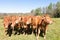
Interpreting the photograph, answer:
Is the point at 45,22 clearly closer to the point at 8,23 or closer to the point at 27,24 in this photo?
the point at 27,24

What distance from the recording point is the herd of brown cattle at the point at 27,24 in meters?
10.7

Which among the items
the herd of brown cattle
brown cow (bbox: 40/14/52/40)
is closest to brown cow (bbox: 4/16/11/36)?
the herd of brown cattle

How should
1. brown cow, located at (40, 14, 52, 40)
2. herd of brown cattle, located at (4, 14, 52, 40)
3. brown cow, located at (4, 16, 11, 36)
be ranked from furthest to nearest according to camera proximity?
brown cow, located at (4, 16, 11, 36)
herd of brown cattle, located at (4, 14, 52, 40)
brown cow, located at (40, 14, 52, 40)

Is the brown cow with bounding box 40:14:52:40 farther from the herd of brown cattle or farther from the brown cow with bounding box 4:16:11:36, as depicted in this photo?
the brown cow with bounding box 4:16:11:36

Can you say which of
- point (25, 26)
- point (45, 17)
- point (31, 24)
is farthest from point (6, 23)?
point (45, 17)

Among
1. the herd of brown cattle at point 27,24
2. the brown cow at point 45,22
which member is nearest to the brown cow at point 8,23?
the herd of brown cattle at point 27,24

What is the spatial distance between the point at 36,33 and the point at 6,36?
2230 mm

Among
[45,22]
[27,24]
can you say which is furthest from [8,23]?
[45,22]

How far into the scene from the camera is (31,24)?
11.4 m

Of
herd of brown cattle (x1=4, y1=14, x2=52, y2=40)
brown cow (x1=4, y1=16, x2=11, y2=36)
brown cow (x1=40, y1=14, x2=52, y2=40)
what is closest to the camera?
brown cow (x1=40, y1=14, x2=52, y2=40)

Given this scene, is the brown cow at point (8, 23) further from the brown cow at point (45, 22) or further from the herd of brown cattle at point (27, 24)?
the brown cow at point (45, 22)

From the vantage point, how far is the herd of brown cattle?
1074 centimetres

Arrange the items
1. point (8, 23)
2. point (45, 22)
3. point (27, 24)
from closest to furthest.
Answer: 1. point (45, 22)
2. point (27, 24)
3. point (8, 23)

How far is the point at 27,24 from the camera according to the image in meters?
12.0
